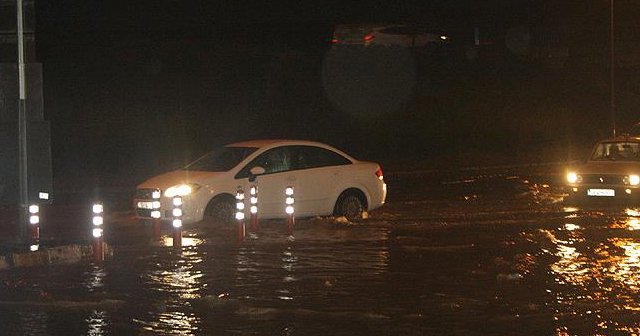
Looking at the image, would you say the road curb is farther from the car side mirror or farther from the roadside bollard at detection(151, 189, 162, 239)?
the car side mirror

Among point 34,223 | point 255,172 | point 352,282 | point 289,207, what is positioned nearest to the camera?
point 352,282

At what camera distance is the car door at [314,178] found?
1733cm

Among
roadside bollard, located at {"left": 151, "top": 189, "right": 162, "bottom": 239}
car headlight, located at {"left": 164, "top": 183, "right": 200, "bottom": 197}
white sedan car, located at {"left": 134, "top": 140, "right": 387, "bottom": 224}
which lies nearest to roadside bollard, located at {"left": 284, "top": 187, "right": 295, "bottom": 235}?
white sedan car, located at {"left": 134, "top": 140, "right": 387, "bottom": 224}

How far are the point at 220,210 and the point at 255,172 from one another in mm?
821

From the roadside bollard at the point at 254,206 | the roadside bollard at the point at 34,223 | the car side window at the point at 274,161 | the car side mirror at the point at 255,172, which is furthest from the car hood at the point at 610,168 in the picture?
the roadside bollard at the point at 34,223

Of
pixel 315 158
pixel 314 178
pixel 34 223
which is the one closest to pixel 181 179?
pixel 314 178

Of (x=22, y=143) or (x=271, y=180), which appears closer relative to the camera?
(x=22, y=143)

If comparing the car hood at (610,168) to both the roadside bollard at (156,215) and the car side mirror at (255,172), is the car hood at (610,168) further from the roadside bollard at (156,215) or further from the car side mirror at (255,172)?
the roadside bollard at (156,215)

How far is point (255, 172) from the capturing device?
1655cm

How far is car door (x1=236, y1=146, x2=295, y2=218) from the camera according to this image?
16844 millimetres

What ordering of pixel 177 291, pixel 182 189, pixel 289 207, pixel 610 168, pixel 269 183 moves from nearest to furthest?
pixel 177 291
pixel 289 207
pixel 182 189
pixel 269 183
pixel 610 168

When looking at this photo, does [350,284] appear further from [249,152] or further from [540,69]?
[540,69]

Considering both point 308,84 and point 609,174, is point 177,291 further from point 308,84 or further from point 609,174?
point 308,84

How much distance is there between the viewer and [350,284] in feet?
36.7
